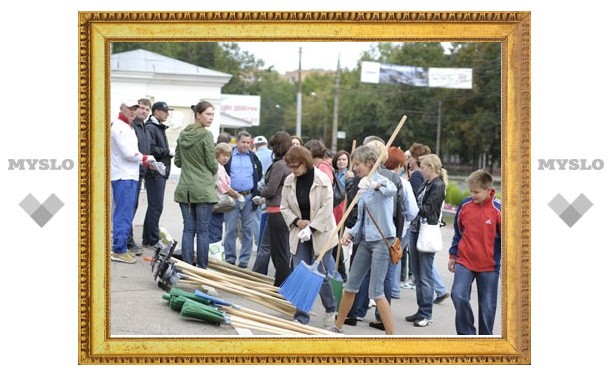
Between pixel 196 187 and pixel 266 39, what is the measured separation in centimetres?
277

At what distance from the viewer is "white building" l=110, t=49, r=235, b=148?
7168 millimetres

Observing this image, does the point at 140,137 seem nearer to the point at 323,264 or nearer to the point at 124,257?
the point at 124,257

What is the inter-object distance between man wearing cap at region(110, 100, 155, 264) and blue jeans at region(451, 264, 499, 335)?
107 inches

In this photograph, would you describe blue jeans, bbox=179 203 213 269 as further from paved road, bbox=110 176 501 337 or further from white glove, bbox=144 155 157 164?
white glove, bbox=144 155 157 164

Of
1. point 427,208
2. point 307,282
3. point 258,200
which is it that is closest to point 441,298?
point 427,208

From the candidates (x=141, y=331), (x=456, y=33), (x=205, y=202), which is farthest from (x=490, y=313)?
(x=205, y=202)

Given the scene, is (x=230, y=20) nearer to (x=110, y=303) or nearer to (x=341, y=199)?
(x=110, y=303)

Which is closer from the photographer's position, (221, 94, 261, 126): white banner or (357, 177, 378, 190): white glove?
(357, 177, 378, 190): white glove

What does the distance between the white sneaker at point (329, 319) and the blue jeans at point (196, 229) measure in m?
1.61

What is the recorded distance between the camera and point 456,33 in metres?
7.01

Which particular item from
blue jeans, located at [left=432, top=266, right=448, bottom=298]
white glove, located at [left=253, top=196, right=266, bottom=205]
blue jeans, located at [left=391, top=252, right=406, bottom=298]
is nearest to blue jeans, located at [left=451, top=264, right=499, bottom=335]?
blue jeans, located at [left=432, top=266, right=448, bottom=298]

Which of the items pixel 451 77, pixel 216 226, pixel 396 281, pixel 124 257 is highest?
pixel 451 77

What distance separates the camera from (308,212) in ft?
28.9
